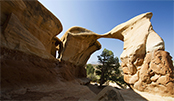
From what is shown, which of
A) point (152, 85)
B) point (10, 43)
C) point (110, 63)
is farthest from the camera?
point (110, 63)

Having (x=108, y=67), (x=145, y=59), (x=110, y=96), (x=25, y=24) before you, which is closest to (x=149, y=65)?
(x=145, y=59)

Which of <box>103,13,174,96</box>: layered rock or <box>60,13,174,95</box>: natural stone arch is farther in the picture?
<box>60,13,174,95</box>: natural stone arch

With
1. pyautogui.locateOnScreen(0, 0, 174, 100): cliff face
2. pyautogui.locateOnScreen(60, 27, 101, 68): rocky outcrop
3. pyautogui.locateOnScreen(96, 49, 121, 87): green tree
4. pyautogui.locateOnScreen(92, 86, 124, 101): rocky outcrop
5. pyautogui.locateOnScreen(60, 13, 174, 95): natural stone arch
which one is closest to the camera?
pyautogui.locateOnScreen(92, 86, 124, 101): rocky outcrop

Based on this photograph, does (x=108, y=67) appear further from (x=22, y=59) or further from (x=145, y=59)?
(x=22, y=59)

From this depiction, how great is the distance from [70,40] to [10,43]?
8098 mm

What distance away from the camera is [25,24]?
22.3 ft

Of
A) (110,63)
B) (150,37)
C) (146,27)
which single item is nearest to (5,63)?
(150,37)

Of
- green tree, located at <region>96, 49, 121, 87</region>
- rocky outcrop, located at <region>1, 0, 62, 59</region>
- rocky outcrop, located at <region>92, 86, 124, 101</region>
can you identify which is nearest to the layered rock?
rocky outcrop, located at <region>92, 86, 124, 101</region>

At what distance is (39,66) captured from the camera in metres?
6.68

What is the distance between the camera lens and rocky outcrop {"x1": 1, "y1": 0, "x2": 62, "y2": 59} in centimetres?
509

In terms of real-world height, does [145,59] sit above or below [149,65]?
above

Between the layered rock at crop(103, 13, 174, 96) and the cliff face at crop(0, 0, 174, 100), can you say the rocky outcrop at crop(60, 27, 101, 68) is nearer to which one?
the cliff face at crop(0, 0, 174, 100)

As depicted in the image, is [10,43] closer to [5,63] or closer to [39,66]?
[5,63]

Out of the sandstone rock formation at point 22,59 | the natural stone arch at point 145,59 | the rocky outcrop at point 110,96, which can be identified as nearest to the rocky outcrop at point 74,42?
the sandstone rock formation at point 22,59
